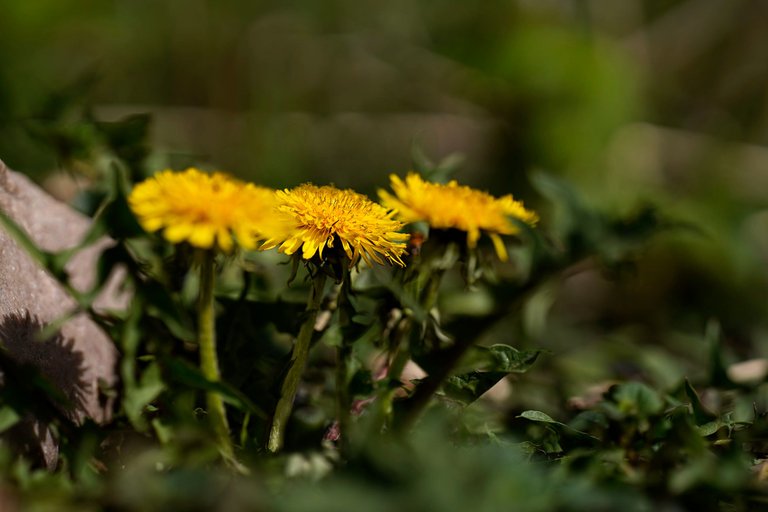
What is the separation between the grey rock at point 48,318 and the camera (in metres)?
0.94

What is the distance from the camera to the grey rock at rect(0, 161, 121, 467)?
942 millimetres

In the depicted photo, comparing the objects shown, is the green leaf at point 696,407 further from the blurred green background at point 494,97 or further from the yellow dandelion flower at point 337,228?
the blurred green background at point 494,97

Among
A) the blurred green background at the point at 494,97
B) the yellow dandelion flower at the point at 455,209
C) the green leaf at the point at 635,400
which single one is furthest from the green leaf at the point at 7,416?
the blurred green background at the point at 494,97

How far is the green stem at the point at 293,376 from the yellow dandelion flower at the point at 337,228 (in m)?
0.07

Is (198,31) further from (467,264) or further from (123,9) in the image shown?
(467,264)

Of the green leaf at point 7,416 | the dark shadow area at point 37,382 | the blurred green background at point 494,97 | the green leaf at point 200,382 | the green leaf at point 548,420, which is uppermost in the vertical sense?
the green leaf at point 200,382

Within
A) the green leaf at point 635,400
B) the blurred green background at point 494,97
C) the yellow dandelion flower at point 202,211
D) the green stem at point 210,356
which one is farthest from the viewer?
the blurred green background at point 494,97

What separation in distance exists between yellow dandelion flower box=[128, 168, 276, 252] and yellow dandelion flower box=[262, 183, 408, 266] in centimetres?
4

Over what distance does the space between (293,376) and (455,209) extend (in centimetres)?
27

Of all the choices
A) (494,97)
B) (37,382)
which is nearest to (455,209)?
(37,382)

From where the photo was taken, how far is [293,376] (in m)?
0.93

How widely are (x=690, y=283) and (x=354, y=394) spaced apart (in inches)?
81.2

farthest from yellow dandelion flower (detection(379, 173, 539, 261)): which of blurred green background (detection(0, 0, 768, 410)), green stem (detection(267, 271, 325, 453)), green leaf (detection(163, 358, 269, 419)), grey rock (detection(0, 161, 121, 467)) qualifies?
blurred green background (detection(0, 0, 768, 410))

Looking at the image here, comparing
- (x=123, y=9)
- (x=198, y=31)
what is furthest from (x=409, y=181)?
(x=123, y=9)
